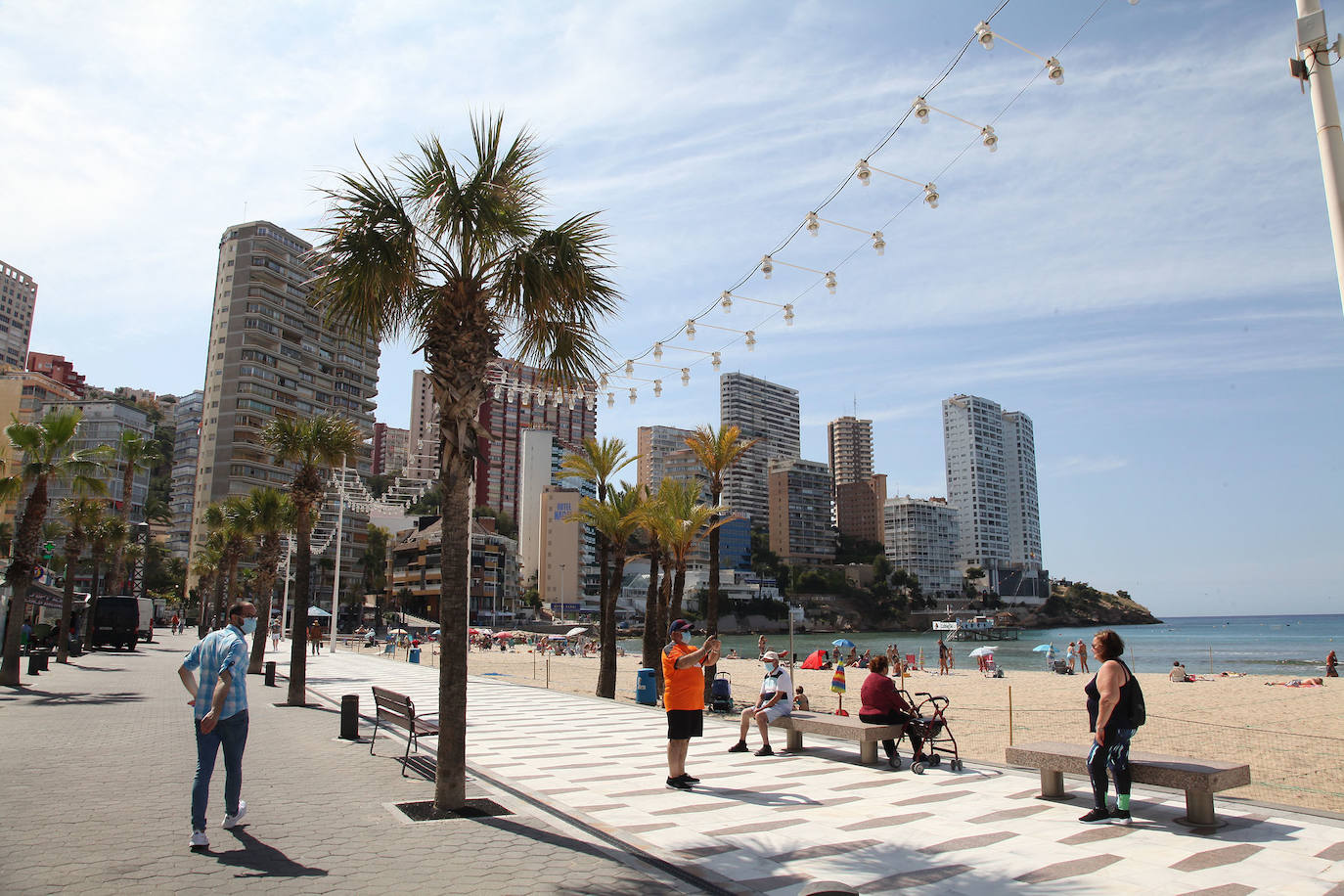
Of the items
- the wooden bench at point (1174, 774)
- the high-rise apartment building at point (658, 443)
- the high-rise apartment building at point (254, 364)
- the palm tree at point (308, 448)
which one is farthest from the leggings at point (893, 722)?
the high-rise apartment building at point (658, 443)

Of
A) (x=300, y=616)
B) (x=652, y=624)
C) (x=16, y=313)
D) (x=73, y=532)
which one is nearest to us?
(x=300, y=616)

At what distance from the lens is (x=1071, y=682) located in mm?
29203

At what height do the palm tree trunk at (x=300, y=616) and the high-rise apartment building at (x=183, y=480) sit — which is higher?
the high-rise apartment building at (x=183, y=480)

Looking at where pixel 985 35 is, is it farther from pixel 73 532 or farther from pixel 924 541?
pixel 924 541

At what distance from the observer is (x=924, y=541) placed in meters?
188

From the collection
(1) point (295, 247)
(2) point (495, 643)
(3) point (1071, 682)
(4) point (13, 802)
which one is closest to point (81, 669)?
(4) point (13, 802)

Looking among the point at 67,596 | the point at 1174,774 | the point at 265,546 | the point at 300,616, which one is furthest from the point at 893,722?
the point at 67,596

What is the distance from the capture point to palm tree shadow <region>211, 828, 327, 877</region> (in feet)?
17.3

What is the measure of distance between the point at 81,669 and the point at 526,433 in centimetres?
11498

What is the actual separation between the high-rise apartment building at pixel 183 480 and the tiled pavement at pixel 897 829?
96.1 metres

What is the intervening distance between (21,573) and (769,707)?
18.3 meters

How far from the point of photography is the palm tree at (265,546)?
992 inches

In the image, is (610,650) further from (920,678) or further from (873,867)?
(920,678)

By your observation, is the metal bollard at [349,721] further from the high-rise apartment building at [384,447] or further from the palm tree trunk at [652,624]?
the high-rise apartment building at [384,447]
